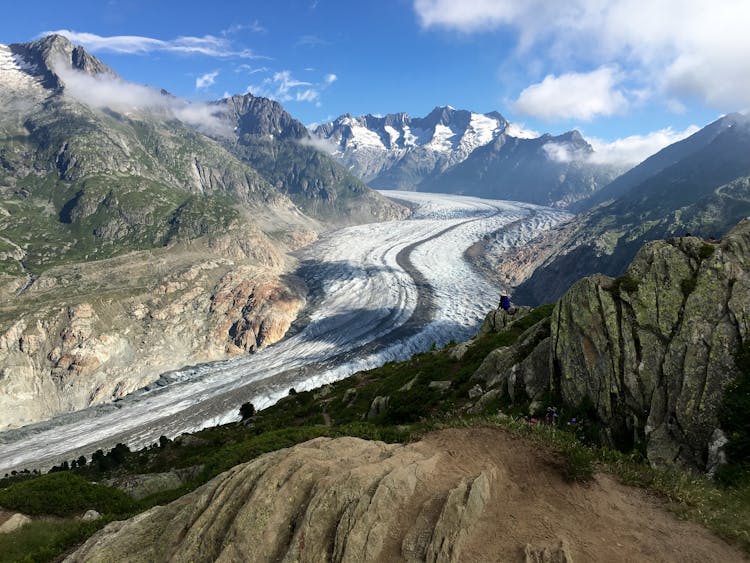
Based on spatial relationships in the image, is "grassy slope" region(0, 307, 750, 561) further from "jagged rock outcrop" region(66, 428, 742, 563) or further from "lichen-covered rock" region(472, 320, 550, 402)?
"lichen-covered rock" region(472, 320, 550, 402)

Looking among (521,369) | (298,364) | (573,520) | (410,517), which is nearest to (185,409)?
(298,364)

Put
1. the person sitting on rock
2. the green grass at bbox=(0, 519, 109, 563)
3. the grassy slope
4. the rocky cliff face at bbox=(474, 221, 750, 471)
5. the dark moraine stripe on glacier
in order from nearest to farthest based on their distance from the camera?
the grassy slope < the green grass at bbox=(0, 519, 109, 563) < the rocky cliff face at bbox=(474, 221, 750, 471) < the person sitting on rock < the dark moraine stripe on glacier

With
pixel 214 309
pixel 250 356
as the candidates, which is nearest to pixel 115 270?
pixel 214 309

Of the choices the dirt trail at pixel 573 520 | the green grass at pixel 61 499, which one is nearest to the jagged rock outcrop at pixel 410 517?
the dirt trail at pixel 573 520

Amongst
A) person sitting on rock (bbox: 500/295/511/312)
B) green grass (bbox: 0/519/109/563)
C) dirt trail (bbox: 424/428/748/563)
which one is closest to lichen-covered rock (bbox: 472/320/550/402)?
dirt trail (bbox: 424/428/748/563)

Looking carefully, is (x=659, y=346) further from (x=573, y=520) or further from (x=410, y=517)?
(x=410, y=517)

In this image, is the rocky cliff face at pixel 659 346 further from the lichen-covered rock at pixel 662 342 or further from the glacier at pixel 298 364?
the glacier at pixel 298 364

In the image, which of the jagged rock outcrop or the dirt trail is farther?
the jagged rock outcrop
